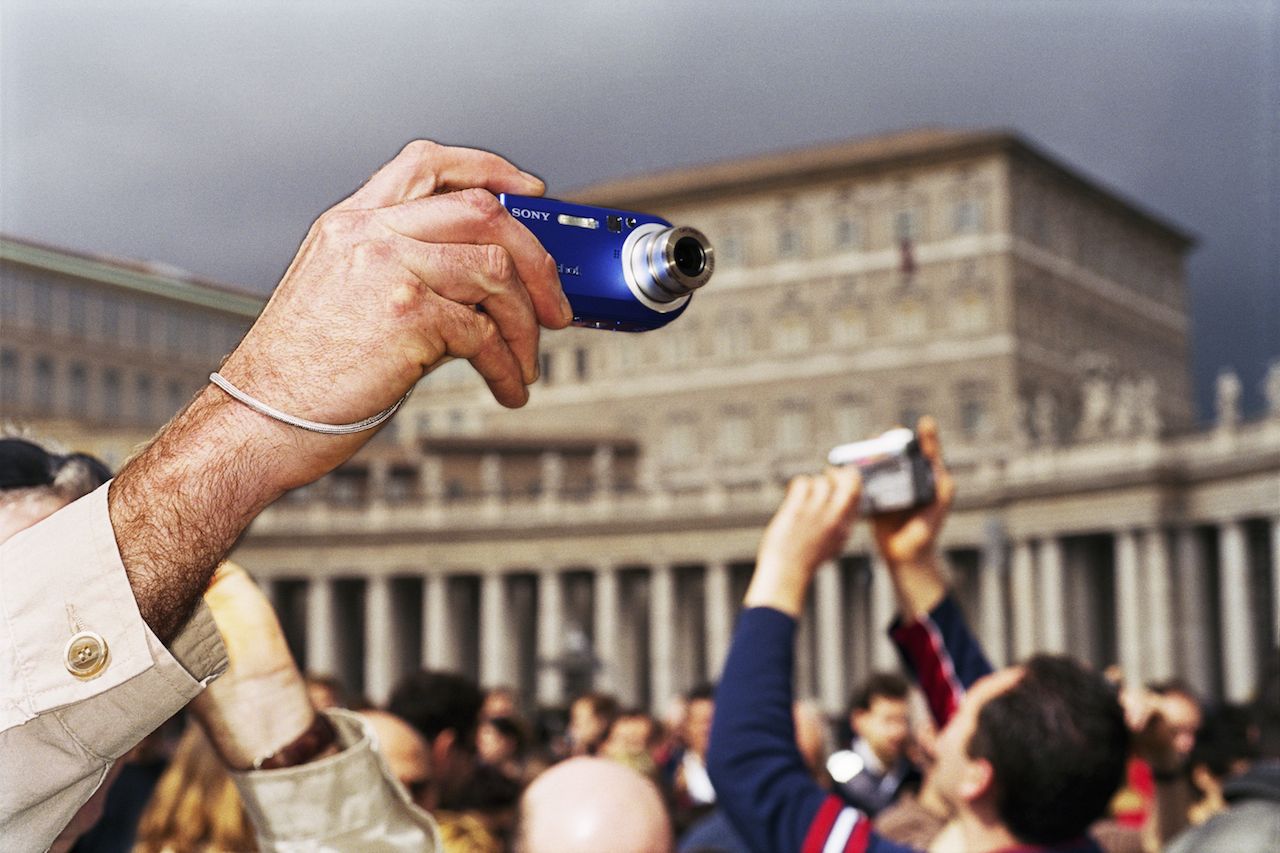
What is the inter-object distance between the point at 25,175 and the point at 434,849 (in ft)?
5.18

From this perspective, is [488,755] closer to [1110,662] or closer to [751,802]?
[751,802]

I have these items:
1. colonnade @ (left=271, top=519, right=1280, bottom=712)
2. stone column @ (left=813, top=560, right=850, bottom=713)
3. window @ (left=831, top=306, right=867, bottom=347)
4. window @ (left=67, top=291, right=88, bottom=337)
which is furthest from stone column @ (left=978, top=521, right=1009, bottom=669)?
window @ (left=67, top=291, right=88, bottom=337)

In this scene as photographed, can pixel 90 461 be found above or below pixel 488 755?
above

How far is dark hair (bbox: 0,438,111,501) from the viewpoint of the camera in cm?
232

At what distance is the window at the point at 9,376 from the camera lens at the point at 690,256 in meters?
10.5

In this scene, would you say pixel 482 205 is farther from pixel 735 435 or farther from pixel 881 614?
pixel 735 435

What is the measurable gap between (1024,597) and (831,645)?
26.3 feet

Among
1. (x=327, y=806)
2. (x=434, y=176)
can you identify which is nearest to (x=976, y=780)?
(x=327, y=806)

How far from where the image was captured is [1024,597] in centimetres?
5612

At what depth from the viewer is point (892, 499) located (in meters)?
4.34

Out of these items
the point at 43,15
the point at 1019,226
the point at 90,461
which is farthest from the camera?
the point at 1019,226

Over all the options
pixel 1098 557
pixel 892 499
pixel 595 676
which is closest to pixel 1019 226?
pixel 1098 557

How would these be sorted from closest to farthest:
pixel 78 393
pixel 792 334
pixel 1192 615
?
pixel 78 393, pixel 1192 615, pixel 792 334

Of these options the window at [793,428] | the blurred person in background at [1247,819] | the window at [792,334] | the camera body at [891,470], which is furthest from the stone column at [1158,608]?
the camera body at [891,470]
